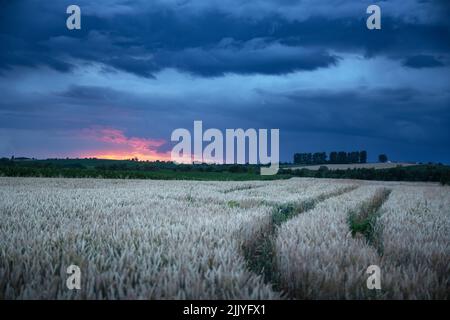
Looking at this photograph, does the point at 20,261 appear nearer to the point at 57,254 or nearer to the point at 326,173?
the point at 57,254

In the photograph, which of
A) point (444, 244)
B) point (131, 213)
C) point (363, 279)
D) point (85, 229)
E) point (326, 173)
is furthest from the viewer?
point (326, 173)

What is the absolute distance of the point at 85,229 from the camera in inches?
201

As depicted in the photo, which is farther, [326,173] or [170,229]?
[326,173]

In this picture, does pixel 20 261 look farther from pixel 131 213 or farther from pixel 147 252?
pixel 131 213

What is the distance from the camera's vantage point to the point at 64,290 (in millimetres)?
2688
